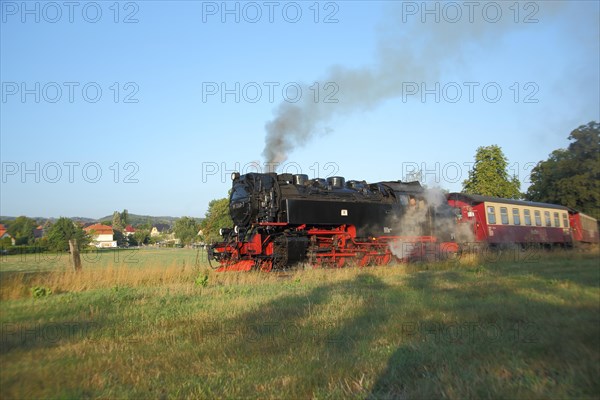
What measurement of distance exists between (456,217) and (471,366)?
19036mm

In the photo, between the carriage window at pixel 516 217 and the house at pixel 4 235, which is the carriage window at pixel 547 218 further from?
the house at pixel 4 235

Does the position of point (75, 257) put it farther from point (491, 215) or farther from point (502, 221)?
point (502, 221)

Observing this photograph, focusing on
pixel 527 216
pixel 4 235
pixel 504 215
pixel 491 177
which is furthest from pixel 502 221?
pixel 4 235

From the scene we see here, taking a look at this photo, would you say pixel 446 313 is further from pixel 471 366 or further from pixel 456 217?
pixel 456 217

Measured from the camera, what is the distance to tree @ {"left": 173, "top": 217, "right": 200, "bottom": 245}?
6838cm

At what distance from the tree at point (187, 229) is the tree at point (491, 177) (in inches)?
1622

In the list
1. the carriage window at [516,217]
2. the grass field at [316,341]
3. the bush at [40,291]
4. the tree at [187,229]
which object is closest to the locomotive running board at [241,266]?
the grass field at [316,341]

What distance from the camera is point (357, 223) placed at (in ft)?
59.4

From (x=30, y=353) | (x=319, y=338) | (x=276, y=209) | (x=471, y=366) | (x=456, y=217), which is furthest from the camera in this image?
(x=456, y=217)

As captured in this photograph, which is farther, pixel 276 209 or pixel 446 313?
pixel 276 209

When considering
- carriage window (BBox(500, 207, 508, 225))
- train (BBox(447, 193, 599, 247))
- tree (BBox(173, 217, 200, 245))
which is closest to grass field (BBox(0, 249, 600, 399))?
train (BBox(447, 193, 599, 247))

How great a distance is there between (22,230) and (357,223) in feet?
61.3

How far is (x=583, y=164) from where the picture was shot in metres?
4.47

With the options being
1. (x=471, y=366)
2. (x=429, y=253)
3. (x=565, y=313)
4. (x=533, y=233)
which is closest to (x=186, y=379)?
(x=471, y=366)
